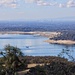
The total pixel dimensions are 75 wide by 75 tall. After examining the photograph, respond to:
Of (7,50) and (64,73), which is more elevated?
(7,50)

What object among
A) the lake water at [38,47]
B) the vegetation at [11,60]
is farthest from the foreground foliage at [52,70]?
the lake water at [38,47]

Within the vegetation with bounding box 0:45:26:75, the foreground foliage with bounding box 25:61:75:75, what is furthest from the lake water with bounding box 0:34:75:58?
the vegetation with bounding box 0:45:26:75

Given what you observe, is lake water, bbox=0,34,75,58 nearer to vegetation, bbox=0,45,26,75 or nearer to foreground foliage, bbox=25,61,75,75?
foreground foliage, bbox=25,61,75,75

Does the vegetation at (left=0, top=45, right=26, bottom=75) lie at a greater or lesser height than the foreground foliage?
greater

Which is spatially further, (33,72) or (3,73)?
(33,72)

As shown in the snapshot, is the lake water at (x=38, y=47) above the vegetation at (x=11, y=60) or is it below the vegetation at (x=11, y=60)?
below

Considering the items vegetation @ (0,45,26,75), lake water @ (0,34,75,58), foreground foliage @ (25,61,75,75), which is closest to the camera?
foreground foliage @ (25,61,75,75)

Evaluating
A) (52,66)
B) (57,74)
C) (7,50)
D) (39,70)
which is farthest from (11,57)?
(52,66)

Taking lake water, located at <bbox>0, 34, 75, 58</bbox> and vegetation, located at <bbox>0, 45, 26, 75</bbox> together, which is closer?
vegetation, located at <bbox>0, 45, 26, 75</bbox>

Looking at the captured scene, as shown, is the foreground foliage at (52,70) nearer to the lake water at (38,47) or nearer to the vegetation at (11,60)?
the vegetation at (11,60)

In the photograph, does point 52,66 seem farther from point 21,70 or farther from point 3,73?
point 3,73

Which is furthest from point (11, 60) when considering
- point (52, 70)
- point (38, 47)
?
point (38, 47)
